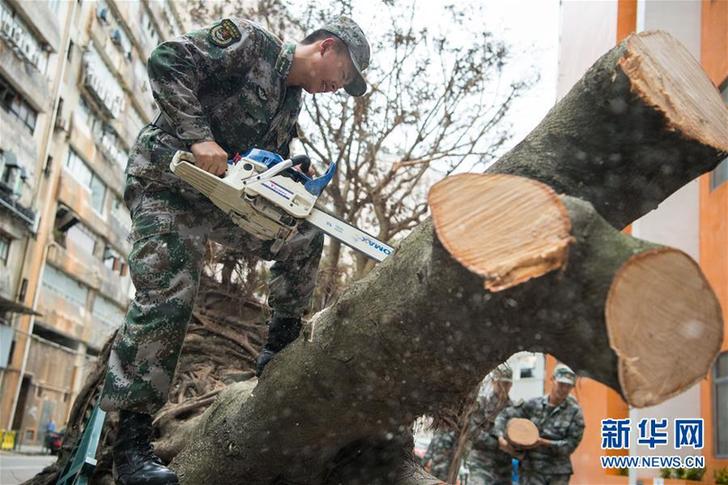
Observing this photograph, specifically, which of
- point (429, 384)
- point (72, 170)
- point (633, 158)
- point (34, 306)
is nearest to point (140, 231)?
point (429, 384)

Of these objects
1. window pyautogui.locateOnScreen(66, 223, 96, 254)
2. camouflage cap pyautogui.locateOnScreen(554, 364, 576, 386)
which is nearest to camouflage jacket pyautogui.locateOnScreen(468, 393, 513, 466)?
camouflage cap pyautogui.locateOnScreen(554, 364, 576, 386)

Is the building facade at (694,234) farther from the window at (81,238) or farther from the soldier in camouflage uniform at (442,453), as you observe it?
the window at (81,238)

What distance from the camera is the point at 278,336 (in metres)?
2.73

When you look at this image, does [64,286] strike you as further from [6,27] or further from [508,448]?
[508,448]

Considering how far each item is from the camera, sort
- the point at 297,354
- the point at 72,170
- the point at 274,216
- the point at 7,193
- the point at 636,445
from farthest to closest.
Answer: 1. the point at 72,170
2. the point at 7,193
3. the point at 636,445
4. the point at 274,216
5. the point at 297,354

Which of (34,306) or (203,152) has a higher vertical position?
(34,306)

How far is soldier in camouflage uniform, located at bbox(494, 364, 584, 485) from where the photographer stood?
20.2ft

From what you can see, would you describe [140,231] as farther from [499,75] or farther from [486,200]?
[499,75]

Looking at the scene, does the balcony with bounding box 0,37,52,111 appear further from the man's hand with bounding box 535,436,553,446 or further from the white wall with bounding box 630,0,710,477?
the man's hand with bounding box 535,436,553,446

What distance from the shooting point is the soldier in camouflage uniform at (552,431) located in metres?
6.16

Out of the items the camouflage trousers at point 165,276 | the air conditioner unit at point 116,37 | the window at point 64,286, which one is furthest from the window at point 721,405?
the air conditioner unit at point 116,37

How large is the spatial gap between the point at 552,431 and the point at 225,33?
4840 millimetres

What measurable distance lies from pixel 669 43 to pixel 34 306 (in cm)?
2826

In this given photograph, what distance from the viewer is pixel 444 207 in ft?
5.14
